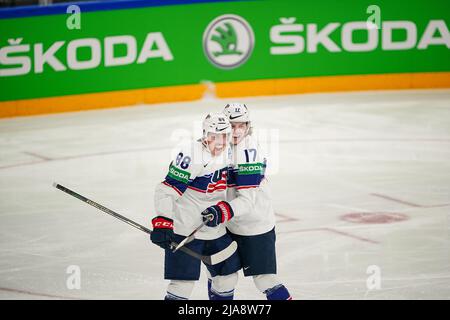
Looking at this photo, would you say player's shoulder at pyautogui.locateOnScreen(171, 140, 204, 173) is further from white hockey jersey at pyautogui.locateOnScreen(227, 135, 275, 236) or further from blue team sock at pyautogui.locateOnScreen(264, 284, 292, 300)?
blue team sock at pyautogui.locateOnScreen(264, 284, 292, 300)

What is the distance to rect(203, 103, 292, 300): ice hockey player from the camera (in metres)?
5.96

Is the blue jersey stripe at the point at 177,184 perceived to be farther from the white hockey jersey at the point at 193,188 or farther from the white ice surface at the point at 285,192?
the white ice surface at the point at 285,192

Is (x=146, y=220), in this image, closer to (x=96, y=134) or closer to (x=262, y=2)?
(x=96, y=134)

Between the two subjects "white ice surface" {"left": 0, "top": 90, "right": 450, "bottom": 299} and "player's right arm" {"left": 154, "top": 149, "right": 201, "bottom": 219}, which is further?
"white ice surface" {"left": 0, "top": 90, "right": 450, "bottom": 299}

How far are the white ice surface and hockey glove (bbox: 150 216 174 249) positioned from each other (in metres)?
1.42

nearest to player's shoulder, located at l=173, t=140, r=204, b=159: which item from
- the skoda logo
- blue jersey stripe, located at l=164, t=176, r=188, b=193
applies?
blue jersey stripe, located at l=164, t=176, r=188, b=193

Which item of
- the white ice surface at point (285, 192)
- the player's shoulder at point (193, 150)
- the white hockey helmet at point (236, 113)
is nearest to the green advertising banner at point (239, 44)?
the white ice surface at point (285, 192)

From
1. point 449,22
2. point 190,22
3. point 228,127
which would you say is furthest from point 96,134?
point 228,127

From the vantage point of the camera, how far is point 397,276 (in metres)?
7.47

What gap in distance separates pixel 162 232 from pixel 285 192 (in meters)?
4.43

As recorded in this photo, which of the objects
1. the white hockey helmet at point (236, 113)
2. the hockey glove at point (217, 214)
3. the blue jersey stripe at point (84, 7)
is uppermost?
the blue jersey stripe at point (84, 7)

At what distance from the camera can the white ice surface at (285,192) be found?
751 centimetres

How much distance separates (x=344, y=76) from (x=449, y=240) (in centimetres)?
744

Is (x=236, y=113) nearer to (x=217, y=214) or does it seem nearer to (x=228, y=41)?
(x=217, y=214)
